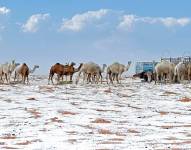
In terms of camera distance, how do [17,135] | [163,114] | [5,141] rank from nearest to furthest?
1. [5,141]
2. [17,135]
3. [163,114]

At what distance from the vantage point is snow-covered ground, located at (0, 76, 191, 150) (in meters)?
11.3

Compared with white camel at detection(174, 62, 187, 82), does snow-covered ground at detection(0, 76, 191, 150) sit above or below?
below

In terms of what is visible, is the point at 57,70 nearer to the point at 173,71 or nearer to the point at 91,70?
the point at 91,70

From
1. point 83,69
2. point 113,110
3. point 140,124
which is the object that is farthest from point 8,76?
point 140,124

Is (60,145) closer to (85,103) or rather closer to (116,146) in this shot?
(116,146)

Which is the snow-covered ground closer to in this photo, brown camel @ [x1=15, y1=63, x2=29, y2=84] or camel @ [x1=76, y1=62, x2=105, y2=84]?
brown camel @ [x1=15, y1=63, x2=29, y2=84]

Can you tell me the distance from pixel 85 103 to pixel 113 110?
245 centimetres

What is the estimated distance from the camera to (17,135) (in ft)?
41.3

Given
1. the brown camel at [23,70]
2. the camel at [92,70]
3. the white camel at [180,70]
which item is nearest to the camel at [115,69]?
the camel at [92,70]

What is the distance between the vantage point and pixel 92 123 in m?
14.6

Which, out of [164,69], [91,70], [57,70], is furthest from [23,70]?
[164,69]

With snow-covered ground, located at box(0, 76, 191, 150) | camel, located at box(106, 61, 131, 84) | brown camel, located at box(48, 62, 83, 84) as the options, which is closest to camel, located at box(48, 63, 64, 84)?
brown camel, located at box(48, 62, 83, 84)

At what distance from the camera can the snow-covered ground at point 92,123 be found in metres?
11.3

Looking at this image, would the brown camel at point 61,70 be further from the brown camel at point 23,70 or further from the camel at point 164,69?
the camel at point 164,69
